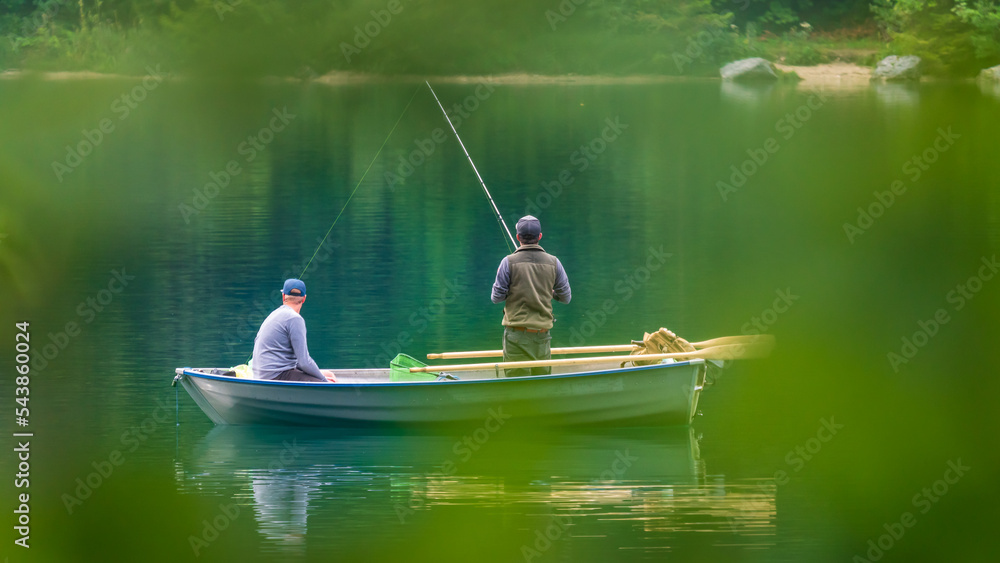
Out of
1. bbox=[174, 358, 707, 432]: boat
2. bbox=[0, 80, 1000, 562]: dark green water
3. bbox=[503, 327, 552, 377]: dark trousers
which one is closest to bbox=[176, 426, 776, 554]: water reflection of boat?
bbox=[0, 80, 1000, 562]: dark green water

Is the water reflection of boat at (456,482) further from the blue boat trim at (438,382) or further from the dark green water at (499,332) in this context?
the blue boat trim at (438,382)

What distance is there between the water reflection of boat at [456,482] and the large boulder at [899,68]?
50.4 metres

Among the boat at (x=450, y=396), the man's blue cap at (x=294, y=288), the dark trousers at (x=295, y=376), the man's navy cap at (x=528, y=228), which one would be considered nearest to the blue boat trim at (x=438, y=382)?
the boat at (x=450, y=396)

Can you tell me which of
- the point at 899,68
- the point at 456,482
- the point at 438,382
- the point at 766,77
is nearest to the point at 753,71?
the point at 766,77

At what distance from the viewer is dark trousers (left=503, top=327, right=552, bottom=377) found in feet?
34.6

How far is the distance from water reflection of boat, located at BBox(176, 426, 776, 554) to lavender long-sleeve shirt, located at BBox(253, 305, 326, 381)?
60cm

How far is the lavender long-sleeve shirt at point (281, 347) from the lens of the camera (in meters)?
10.4

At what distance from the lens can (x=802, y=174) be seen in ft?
10.2

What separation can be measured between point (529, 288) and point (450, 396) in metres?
1.13

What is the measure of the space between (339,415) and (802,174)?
7.96 metres

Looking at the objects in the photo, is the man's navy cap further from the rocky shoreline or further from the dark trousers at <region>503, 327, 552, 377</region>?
the rocky shoreline

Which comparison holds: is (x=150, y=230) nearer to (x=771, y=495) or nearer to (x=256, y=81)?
(x=256, y=81)

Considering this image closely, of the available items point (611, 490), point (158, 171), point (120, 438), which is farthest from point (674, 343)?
point (158, 171)

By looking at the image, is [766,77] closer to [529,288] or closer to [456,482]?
[529,288]
